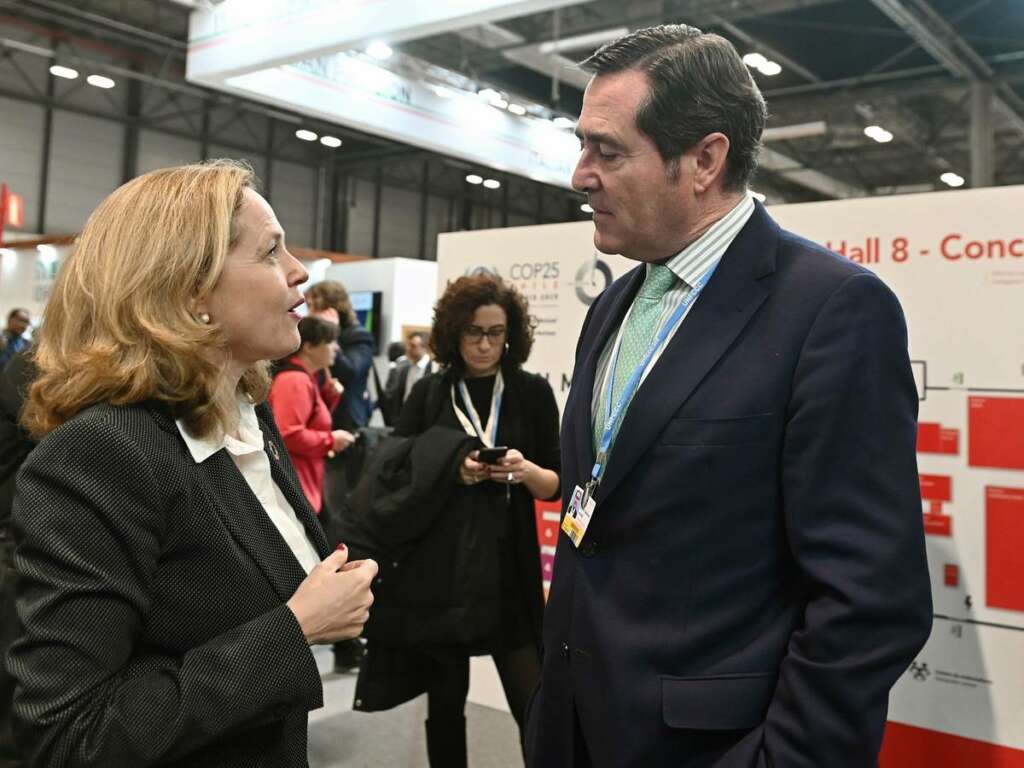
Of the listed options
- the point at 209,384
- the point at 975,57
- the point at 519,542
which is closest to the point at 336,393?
the point at 519,542

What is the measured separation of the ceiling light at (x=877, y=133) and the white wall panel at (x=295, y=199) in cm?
1100

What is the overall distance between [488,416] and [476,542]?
43 centimetres

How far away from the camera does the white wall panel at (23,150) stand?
15133 mm

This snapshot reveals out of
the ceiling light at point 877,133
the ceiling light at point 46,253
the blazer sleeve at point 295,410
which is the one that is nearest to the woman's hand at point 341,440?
the blazer sleeve at point 295,410

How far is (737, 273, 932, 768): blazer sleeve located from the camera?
1.13m

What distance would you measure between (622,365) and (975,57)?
1051 cm

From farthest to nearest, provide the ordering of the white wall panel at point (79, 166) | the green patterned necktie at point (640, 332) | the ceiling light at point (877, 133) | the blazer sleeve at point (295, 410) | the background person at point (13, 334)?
1. the white wall panel at point (79, 166)
2. the ceiling light at point (877, 133)
3. the background person at point (13, 334)
4. the blazer sleeve at point (295, 410)
5. the green patterned necktie at point (640, 332)

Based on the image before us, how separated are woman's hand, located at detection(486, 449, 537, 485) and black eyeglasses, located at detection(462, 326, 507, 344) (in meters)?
0.39

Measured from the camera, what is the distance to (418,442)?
2742 millimetres

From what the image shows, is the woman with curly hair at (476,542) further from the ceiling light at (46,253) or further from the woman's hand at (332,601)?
the ceiling light at (46,253)

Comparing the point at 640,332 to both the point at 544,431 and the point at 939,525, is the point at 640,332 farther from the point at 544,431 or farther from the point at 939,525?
the point at 939,525

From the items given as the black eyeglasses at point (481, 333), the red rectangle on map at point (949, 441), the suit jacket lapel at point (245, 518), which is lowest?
the suit jacket lapel at point (245, 518)

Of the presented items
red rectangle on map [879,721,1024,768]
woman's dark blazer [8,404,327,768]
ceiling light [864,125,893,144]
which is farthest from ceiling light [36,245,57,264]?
woman's dark blazer [8,404,327,768]

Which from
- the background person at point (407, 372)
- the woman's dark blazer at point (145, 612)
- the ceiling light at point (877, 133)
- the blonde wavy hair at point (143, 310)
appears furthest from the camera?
the ceiling light at point (877, 133)
